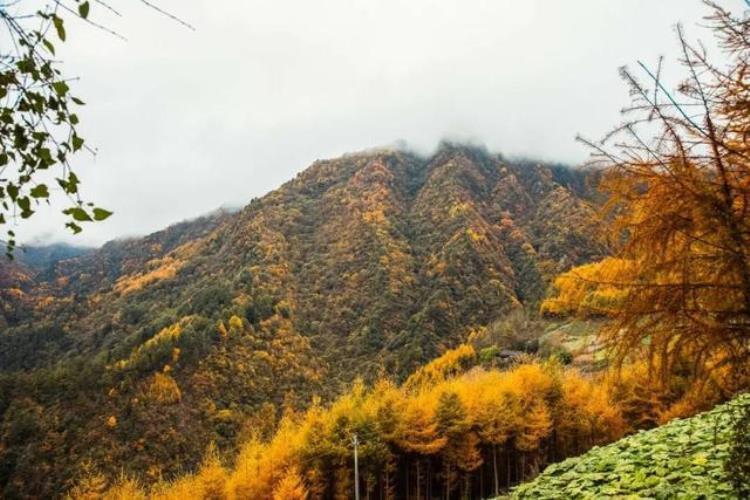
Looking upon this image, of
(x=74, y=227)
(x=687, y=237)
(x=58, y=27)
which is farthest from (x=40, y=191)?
(x=687, y=237)

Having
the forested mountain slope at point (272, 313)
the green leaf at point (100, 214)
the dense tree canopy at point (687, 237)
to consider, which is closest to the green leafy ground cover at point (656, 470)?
the dense tree canopy at point (687, 237)

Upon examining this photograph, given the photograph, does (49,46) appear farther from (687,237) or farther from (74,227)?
(687,237)

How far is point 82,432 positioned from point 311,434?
61370 mm

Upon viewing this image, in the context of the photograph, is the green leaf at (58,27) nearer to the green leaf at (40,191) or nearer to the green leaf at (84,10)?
the green leaf at (84,10)

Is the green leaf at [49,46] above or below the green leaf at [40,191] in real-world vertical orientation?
above

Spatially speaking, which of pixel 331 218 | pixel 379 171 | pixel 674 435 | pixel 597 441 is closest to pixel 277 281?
pixel 331 218

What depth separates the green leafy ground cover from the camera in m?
6.43

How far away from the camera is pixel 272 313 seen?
124 metres

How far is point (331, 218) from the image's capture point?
579 ft

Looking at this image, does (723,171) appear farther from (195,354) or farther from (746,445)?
(195,354)

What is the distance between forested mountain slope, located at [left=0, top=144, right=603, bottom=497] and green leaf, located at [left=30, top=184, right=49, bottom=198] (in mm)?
62705

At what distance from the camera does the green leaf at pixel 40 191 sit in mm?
2057

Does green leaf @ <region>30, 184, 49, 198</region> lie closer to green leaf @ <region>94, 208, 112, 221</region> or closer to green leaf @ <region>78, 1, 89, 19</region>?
green leaf @ <region>94, 208, 112, 221</region>

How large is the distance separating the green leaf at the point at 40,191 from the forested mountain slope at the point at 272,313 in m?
62.7
